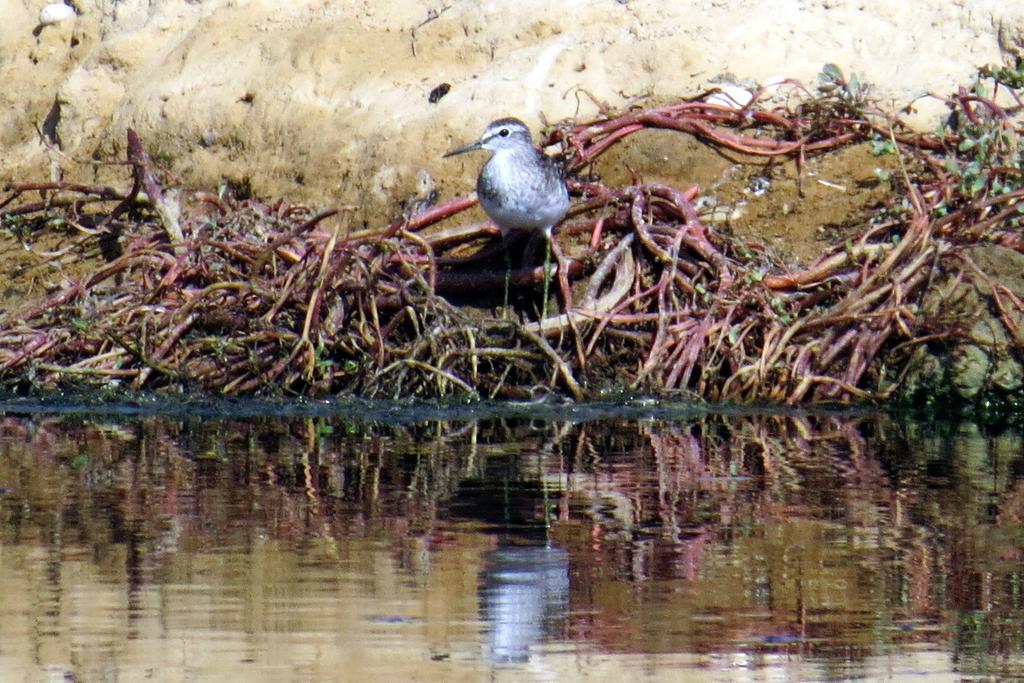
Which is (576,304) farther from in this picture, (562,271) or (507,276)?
(507,276)

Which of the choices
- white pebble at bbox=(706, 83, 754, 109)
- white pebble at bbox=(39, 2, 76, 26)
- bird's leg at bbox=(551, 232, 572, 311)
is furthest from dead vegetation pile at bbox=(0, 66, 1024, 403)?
white pebble at bbox=(39, 2, 76, 26)

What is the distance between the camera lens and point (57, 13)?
13.6 metres

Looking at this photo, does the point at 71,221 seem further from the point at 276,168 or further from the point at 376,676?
the point at 376,676

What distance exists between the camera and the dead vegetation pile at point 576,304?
9492mm

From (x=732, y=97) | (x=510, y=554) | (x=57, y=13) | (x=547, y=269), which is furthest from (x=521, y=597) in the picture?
(x=57, y=13)

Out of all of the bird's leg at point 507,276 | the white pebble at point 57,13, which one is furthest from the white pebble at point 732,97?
the white pebble at point 57,13

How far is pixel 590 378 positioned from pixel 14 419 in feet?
9.07

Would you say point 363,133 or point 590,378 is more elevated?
point 363,133

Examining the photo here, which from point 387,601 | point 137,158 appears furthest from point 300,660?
point 137,158

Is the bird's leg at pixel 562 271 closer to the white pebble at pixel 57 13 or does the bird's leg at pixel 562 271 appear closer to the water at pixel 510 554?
the water at pixel 510 554

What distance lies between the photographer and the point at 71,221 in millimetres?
11641

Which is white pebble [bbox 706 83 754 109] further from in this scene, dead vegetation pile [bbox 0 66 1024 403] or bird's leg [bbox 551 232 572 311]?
bird's leg [bbox 551 232 572 311]

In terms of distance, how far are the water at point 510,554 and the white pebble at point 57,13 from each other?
569 cm

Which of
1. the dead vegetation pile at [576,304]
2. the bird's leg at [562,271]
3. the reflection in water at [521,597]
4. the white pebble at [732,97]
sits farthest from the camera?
the white pebble at [732,97]
